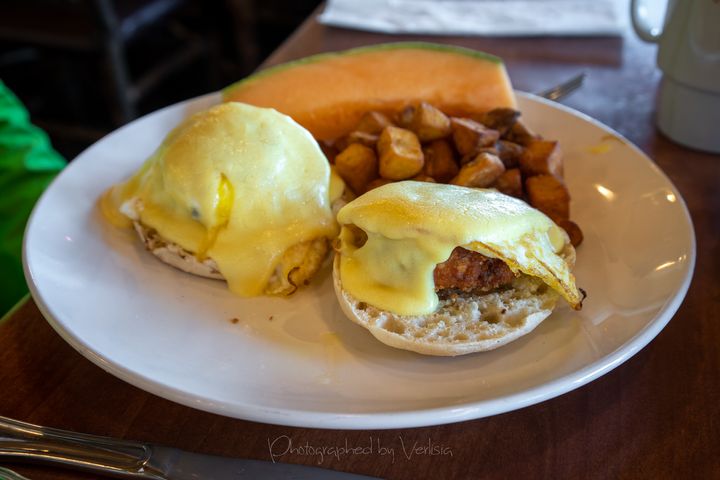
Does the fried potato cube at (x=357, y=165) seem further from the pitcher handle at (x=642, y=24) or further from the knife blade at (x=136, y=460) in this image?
the pitcher handle at (x=642, y=24)

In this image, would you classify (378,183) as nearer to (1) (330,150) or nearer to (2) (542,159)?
(1) (330,150)

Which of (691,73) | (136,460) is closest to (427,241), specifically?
(136,460)

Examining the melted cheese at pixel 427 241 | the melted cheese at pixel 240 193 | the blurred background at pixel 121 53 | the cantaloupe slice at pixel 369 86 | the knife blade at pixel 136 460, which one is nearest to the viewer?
the knife blade at pixel 136 460

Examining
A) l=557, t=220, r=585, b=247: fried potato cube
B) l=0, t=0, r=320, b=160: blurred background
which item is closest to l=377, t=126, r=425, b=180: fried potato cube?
l=557, t=220, r=585, b=247: fried potato cube

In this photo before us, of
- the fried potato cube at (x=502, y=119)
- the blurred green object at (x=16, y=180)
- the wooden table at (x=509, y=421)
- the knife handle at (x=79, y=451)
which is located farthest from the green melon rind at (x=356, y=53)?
the knife handle at (x=79, y=451)

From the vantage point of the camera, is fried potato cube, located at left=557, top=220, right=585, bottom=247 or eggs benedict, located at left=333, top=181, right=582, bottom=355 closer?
eggs benedict, located at left=333, top=181, right=582, bottom=355

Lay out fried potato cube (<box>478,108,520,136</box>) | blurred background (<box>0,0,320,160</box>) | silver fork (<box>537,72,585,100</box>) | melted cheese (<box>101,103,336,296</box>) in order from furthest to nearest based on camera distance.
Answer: blurred background (<box>0,0,320,160</box>), silver fork (<box>537,72,585,100</box>), fried potato cube (<box>478,108,520,136</box>), melted cheese (<box>101,103,336,296</box>)

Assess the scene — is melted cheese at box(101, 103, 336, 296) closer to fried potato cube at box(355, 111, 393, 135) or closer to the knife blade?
fried potato cube at box(355, 111, 393, 135)

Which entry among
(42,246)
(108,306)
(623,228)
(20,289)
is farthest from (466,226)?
(20,289)
